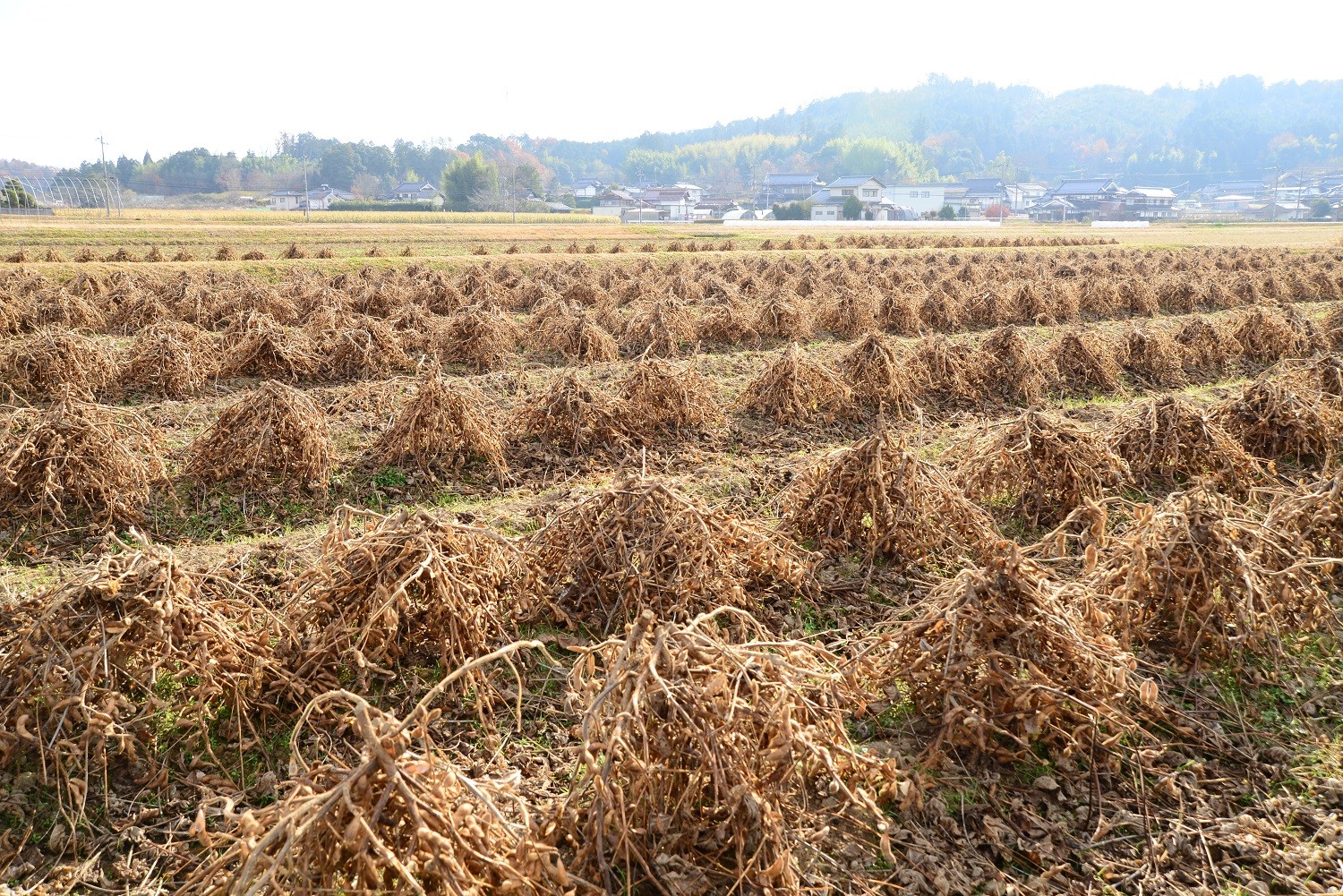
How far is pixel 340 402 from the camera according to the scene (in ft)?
31.6

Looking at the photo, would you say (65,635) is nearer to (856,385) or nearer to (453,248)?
(856,385)

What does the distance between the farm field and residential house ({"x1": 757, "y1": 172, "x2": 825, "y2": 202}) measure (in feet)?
355

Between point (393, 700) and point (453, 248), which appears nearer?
point (393, 700)

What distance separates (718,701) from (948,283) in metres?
17.9

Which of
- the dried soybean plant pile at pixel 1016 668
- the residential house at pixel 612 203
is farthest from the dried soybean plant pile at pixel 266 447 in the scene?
the residential house at pixel 612 203

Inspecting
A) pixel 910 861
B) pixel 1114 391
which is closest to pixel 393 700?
pixel 910 861

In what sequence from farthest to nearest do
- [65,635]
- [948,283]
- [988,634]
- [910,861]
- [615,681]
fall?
[948,283]
[988,634]
[65,635]
[910,861]
[615,681]

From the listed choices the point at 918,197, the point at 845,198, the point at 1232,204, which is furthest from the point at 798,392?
the point at 1232,204

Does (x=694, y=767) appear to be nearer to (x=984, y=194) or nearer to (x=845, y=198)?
(x=845, y=198)

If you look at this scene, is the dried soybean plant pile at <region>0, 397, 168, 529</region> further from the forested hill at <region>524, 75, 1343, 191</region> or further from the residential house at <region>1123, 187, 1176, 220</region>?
the forested hill at <region>524, 75, 1343, 191</region>

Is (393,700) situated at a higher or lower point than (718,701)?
lower

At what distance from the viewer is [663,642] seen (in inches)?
120

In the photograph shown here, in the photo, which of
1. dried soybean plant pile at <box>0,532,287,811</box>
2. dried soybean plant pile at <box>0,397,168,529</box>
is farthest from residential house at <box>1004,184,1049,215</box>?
dried soybean plant pile at <box>0,532,287,811</box>

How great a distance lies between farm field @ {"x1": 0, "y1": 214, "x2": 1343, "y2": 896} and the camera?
10.1ft
